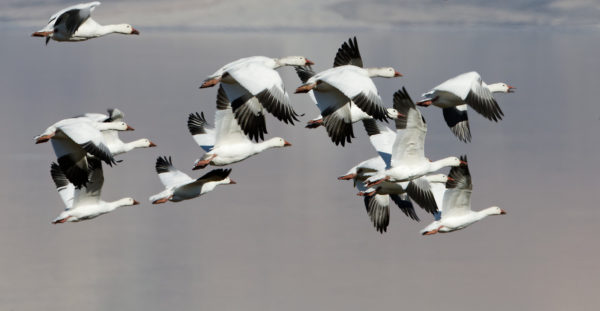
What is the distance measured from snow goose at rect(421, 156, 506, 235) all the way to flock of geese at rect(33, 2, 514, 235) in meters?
0.02

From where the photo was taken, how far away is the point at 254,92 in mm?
20266

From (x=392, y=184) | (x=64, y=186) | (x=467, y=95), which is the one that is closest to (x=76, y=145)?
(x=64, y=186)

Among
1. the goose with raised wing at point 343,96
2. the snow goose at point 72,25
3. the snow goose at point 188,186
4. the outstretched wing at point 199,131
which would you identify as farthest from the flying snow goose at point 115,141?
the goose with raised wing at point 343,96

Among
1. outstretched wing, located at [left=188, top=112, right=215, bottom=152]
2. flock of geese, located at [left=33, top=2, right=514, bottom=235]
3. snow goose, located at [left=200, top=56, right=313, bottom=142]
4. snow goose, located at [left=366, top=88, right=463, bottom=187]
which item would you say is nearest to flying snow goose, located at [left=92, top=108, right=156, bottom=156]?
flock of geese, located at [left=33, top=2, right=514, bottom=235]

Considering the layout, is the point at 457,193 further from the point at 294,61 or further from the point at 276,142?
the point at 294,61

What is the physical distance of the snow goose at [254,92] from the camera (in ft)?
66.4

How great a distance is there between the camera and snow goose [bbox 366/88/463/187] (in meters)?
20.5

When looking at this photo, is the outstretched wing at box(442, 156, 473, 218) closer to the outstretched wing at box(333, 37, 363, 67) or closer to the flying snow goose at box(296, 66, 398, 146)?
the flying snow goose at box(296, 66, 398, 146)

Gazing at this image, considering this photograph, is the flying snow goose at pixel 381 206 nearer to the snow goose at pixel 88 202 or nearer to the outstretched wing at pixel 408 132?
the outstretched wing at pixel 408 132

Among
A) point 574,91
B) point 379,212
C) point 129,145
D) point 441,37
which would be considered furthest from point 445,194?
point 441,37

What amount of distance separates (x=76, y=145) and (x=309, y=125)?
13.1 feet

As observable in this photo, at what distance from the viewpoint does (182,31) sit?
246 feet

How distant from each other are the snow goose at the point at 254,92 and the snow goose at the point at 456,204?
10.5ft

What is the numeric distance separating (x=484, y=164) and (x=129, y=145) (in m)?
12.0
